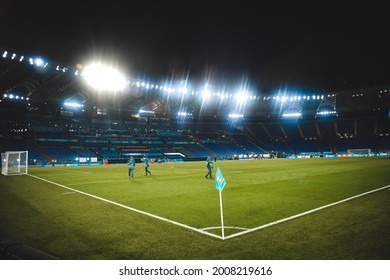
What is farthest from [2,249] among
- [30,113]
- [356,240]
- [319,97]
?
[319,97]

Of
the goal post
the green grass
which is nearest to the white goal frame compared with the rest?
the goal post

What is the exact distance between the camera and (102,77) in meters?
48.0

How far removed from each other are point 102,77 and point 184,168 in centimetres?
2626

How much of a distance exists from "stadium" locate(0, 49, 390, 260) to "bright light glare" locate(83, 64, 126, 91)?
20.7 inches

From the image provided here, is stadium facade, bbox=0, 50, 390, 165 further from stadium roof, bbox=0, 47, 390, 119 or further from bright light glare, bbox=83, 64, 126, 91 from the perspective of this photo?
bright light glare, bbox=83, 64, 126, 91

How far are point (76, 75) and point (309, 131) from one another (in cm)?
7759

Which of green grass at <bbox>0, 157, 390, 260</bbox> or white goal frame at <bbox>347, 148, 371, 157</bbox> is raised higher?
white goal frame at <bbox>347, 148, 371, 157</bbox>

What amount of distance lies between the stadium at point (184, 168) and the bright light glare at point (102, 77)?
1.73 ft

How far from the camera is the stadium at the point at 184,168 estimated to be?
244 inches

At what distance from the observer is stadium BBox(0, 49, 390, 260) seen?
6207 millimetres

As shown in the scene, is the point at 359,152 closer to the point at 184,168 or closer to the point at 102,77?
the point at 184,168

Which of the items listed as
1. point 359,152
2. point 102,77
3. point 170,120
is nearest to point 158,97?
point 102,77

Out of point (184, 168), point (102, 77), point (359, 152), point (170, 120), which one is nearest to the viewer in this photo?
point (184, 168)

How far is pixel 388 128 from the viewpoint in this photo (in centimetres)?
7388
